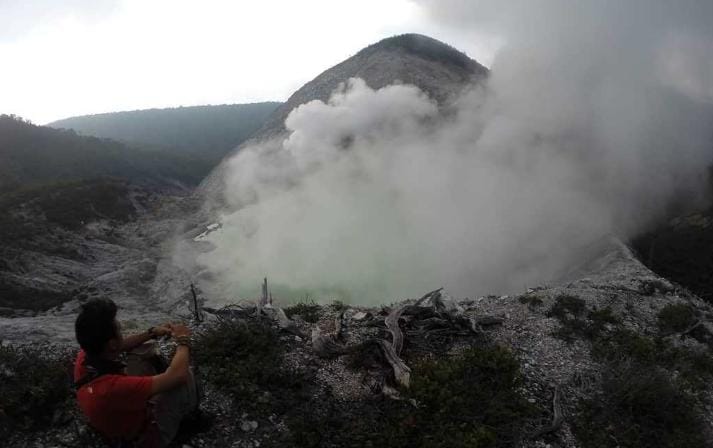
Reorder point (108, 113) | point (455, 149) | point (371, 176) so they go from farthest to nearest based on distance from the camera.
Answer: point (108, 113)
point (371, 176)
point (455, 149)

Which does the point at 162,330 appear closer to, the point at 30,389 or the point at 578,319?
the point at 30,389

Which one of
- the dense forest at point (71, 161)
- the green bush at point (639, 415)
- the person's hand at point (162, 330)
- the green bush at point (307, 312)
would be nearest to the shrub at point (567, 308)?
the green bush at point (639, 415)

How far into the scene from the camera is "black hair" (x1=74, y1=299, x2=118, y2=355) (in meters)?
3.32

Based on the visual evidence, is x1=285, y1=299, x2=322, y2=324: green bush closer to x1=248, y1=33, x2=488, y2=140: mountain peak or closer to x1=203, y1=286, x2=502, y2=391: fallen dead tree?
x1=203, y1=286, x2=502, y2=391: fallen dead tree

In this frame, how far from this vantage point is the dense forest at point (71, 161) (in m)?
50.3

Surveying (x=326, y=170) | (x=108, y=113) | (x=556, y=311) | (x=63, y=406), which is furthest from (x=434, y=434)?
(x=108, y=113)

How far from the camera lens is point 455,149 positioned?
98.0 feet

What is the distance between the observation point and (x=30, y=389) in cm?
559

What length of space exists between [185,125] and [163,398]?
146317 millimetres

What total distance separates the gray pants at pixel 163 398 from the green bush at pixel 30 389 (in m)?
2.11

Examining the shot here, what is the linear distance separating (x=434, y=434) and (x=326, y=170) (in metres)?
28.5

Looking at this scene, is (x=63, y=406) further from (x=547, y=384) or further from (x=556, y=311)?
(x=556, y=311)

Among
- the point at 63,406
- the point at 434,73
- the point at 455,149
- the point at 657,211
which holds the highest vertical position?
the point at 434,73

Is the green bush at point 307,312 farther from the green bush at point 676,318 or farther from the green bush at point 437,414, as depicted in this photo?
the green bush at point 676,318
